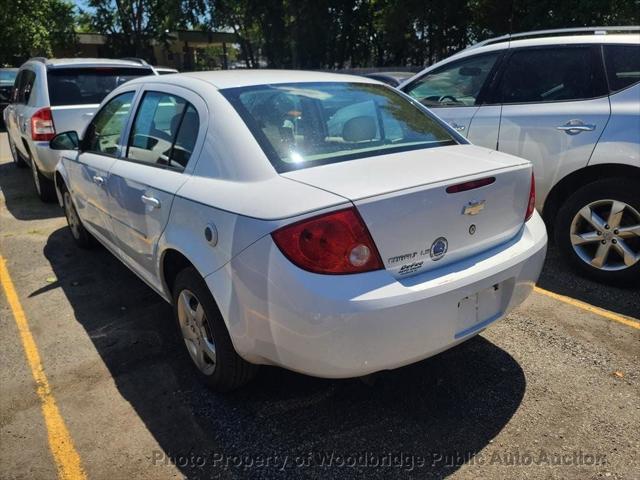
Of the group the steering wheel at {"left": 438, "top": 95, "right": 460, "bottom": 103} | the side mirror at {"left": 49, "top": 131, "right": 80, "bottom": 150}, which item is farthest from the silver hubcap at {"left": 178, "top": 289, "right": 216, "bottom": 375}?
the steering wheel at {"left": 438, "top": 95, "right": 460, "bottom": 103}

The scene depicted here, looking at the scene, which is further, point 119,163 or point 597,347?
point 119,163

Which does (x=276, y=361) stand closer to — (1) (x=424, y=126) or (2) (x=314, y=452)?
(2) (x=314, y=452)

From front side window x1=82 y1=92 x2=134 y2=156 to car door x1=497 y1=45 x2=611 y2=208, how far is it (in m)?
3.10

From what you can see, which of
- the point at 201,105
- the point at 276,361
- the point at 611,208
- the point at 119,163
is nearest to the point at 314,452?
the point at 276,361

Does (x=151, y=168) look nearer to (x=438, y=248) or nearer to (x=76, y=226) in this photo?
(x=438, y=248)

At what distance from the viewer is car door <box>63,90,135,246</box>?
12.3ft

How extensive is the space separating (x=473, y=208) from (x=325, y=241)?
2.60 ft

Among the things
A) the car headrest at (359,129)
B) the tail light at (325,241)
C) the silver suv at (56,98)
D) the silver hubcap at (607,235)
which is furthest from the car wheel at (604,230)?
the silver suv at (56,98)

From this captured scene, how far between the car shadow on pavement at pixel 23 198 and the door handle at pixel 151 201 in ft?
13.7

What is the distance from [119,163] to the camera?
3525 mm

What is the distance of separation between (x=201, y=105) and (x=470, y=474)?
2.23 m

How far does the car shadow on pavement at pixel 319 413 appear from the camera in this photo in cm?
236

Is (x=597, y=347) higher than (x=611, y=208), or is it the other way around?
(x=611, y=208)

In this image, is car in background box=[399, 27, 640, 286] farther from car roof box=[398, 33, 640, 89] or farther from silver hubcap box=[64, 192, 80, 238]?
silver hubcap box=[64, 192, 80, 238]
